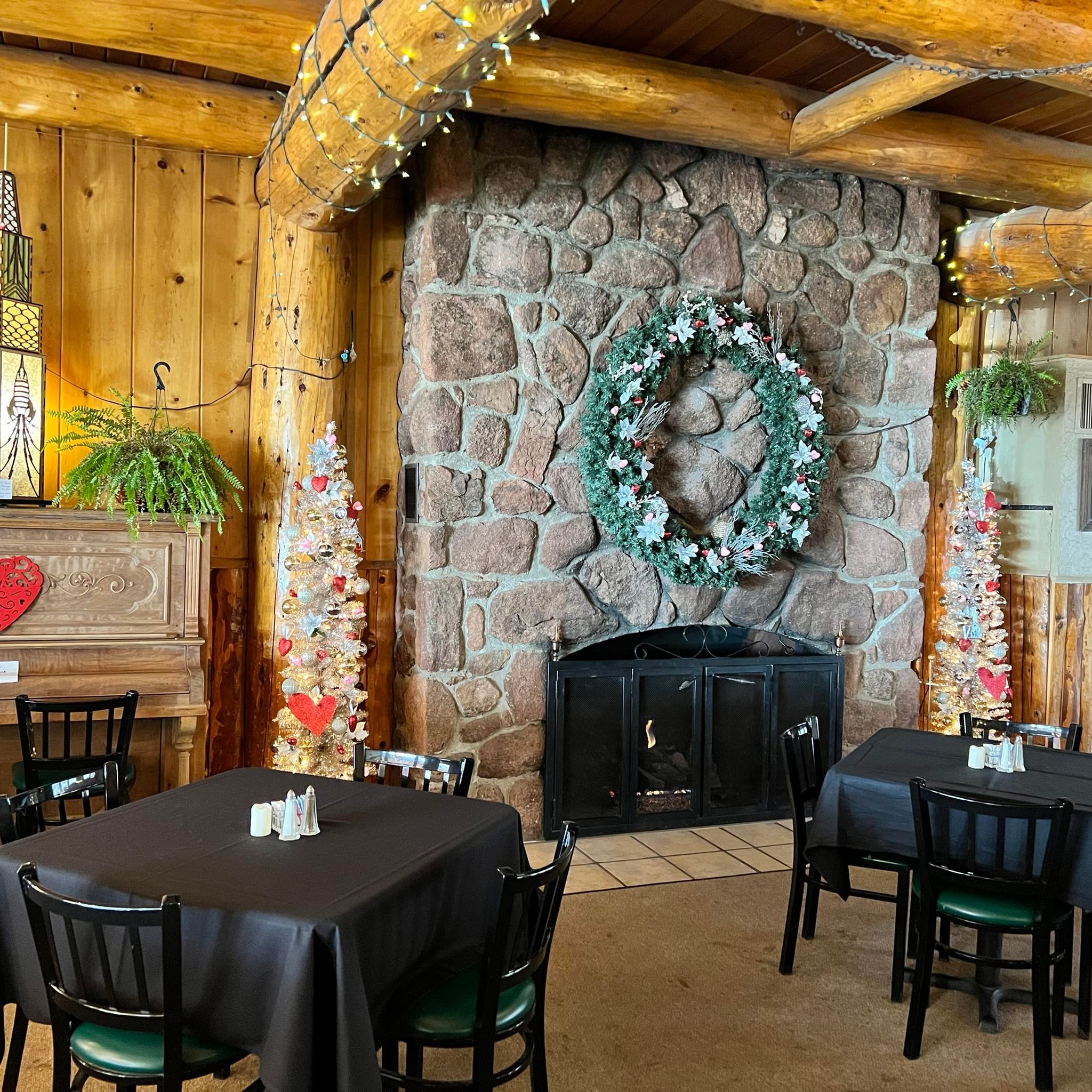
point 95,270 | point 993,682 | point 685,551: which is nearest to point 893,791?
point 685,551

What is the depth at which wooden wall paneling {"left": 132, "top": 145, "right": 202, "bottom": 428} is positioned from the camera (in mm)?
4367

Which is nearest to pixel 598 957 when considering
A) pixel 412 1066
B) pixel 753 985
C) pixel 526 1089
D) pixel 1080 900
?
pixel 753 985

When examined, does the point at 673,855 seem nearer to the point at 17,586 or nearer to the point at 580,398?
the point at 580,398

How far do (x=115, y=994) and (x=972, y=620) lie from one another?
14.6ft

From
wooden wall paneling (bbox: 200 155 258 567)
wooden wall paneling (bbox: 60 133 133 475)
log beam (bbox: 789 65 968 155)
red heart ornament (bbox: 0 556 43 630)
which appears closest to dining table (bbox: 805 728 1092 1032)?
log beam (bbox: 789 65 968 155)

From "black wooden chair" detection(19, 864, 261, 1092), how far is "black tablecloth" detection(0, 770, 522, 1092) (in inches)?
2.8

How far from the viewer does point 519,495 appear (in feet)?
14.6

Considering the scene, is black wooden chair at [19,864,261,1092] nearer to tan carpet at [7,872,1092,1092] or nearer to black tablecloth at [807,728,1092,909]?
tan carpet at [7,872,1092,1092]

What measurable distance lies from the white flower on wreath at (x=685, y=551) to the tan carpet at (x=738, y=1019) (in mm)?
1452

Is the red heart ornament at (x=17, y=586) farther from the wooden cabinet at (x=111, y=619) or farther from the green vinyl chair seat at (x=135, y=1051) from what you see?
the green vinyl chair seat at (x=135, y=1051)

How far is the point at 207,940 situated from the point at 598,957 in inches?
67.0

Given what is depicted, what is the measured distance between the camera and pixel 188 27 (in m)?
3.43

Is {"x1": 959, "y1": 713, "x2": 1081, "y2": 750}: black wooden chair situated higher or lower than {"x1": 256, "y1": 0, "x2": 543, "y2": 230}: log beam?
lower

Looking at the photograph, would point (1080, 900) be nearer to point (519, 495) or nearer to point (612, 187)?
point (519, 495)
